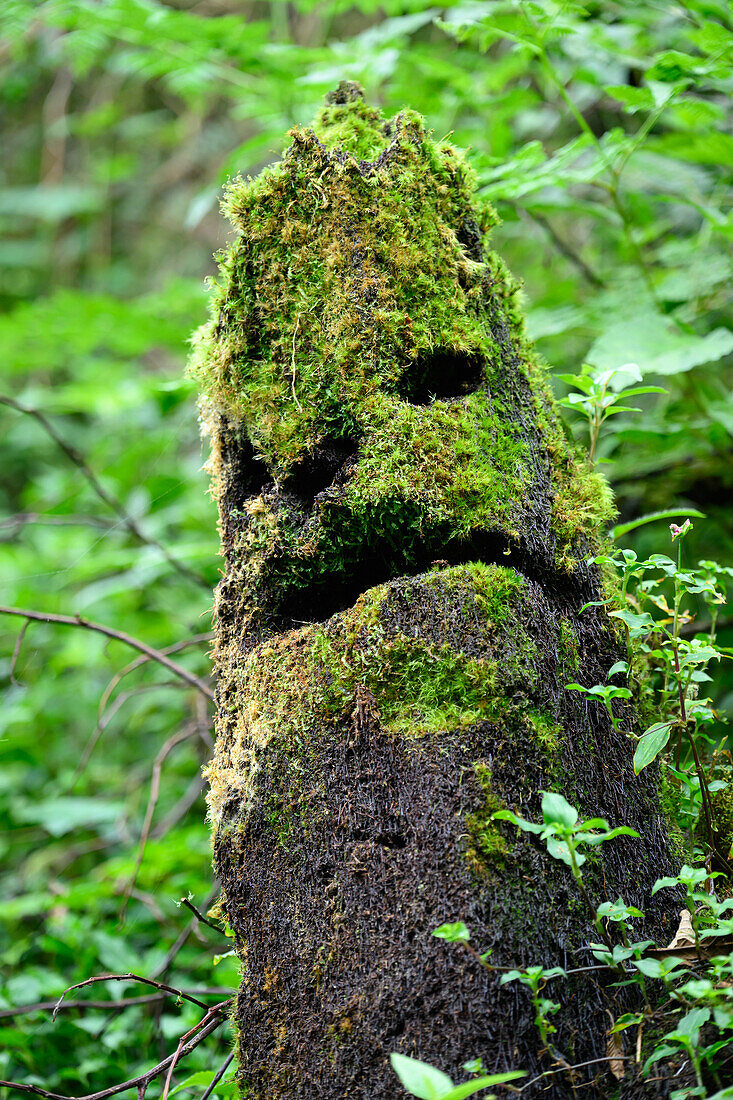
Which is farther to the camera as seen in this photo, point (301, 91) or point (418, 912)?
point (301, 91)

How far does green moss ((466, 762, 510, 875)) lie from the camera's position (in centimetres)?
127

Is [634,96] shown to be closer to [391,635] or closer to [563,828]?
[391,635]

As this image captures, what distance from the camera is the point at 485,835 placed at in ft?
4.22

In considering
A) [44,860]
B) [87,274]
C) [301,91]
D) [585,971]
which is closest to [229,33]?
[301,91]

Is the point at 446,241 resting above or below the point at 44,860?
above

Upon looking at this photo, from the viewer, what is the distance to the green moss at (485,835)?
127 centimetres

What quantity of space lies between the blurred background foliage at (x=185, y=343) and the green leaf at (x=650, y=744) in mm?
1183

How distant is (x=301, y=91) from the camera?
3133 millimetres

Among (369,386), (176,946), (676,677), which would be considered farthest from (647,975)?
(176,946)

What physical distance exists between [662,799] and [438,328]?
1.11 m

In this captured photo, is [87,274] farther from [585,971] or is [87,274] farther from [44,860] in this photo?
[585,971]

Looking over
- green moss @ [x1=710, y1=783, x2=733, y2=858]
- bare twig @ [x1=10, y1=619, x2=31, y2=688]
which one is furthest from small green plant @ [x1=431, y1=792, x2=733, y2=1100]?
bare twig @ [x1=10, y1=619, x2=31, y2=688]

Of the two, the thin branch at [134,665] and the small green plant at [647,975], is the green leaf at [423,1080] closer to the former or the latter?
the small green plant at [647,975]

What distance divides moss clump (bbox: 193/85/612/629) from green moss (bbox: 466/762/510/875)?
1.51ft
